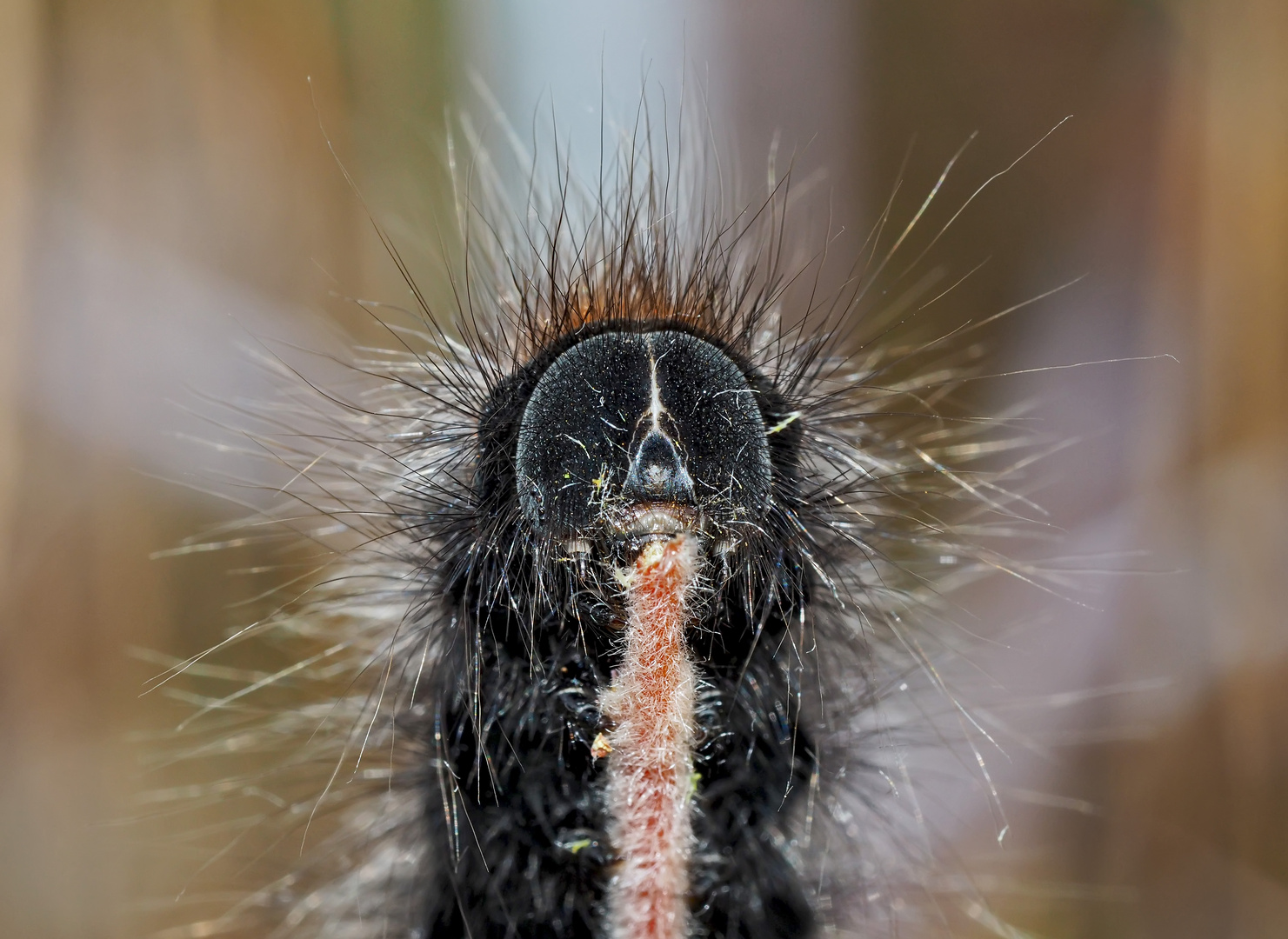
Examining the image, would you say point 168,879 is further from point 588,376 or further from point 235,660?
point 588,376

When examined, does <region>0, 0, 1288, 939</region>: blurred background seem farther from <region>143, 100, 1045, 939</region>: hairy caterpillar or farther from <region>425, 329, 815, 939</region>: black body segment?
<region>425, 329, 815, 939</region>: black body segment

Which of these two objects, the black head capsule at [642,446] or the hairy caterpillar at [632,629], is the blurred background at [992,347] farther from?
the black head capsule at [642,446]

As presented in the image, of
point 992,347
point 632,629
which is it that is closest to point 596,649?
point 632,629

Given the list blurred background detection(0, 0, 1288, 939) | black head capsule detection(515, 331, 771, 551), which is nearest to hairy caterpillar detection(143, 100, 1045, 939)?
black head capsule detection(515, 331, 771, 551)

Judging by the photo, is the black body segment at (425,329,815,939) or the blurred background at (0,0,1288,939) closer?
the black body segment at (425,329,815,939)

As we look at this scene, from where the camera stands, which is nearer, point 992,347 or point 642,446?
point 642,446

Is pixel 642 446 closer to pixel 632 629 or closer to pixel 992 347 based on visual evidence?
pixel 632 629

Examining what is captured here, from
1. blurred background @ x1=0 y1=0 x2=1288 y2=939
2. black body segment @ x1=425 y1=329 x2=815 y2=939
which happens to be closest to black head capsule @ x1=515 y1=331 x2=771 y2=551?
black body segment @ x1=425 y1=329 x2=815 y2=939

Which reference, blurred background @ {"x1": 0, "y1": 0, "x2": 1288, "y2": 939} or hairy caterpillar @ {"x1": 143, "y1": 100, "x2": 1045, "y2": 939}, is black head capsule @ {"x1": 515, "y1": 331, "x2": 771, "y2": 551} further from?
blurred background @ {"x1": 0, "y1": 0, "x2": 1288, "y2": 939}
